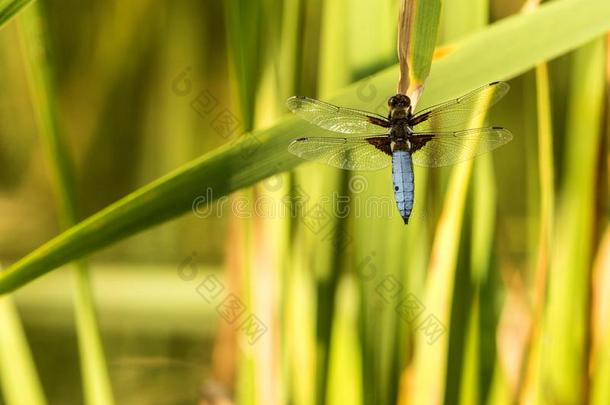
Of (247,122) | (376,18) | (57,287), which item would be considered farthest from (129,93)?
(376,18)

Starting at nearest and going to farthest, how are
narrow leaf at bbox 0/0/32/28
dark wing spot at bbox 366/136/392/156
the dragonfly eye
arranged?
1. narrow leaf at bbox 0/0/32/28
2. the dragonfly eye
3. dark wing spot at bbox 366/136/392/156

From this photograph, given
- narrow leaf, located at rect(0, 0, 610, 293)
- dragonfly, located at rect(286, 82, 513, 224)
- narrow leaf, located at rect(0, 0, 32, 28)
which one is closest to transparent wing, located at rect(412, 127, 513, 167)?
dragonfly, located at rect(286, 82, 513, 224)

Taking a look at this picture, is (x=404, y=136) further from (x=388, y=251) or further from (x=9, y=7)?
(x=9, y=7)

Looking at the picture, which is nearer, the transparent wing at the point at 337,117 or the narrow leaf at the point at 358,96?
the narrow leaf at the point at 358,96

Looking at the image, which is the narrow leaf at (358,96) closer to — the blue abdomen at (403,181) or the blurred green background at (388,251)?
the blurred green background at (388,251)

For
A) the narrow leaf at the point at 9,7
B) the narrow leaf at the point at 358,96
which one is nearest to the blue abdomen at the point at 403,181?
the narrow leaf at the point at 358,96

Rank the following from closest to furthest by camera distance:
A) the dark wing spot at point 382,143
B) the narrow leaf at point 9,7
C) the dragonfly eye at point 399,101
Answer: the narrow leaf at point 9,7 < the dragonfly eye at point 399,101 < the dark wing spot at point 382,143

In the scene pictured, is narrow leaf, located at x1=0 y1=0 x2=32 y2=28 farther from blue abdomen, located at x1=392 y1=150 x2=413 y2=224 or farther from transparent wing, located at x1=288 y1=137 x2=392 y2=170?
blue abdomen, located at x1=392 y1=150 x2=413 y2=224

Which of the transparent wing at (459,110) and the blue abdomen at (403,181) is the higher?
the transparent wing at (459,110)
